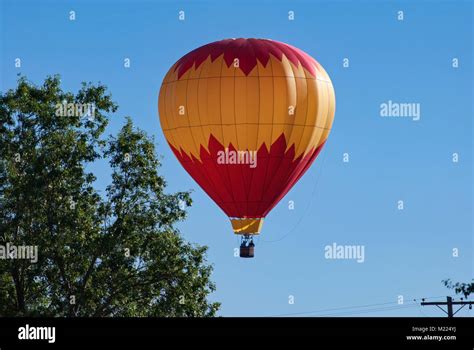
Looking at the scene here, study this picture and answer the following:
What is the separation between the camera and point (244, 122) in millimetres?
44688

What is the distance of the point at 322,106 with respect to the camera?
4659cm

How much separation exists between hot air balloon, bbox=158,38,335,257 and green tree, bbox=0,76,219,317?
1.99 m

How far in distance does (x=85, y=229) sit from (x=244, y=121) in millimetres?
7117

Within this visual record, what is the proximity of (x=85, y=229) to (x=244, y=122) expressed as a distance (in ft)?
23.3

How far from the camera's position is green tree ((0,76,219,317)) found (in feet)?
149

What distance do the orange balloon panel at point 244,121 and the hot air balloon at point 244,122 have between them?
0.04 meters

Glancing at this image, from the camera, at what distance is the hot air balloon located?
44.8 metres

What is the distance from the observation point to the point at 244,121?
4469cm

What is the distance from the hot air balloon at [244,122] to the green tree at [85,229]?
6.54ft

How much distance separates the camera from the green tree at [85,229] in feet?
149

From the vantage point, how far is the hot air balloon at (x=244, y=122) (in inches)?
1762

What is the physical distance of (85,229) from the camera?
45.7m

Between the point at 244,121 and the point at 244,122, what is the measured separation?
0.04 m
